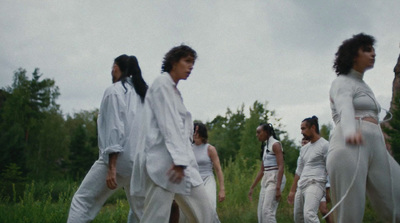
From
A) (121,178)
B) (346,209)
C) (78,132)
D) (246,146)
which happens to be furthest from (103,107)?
(78,132)

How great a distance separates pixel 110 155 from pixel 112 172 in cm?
17

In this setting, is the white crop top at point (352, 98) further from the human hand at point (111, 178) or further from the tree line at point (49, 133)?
the tree line at point (49, 133)

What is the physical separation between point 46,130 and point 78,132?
3907mm

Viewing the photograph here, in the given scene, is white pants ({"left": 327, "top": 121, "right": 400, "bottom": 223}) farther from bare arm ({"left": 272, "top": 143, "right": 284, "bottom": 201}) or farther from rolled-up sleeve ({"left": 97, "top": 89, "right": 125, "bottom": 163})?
bare arm ({"left": 272, "top": 143, "right": 284, "bottom": 201})

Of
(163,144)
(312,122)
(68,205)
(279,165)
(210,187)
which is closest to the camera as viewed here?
(163,144)

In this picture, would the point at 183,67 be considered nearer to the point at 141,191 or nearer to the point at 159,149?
the point at 159,149

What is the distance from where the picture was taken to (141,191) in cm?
367

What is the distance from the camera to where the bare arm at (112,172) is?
4449 millimetres

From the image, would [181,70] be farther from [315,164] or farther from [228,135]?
[228,135]

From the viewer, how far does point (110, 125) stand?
179 inches

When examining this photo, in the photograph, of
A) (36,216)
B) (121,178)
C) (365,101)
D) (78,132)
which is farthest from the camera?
(78,132)

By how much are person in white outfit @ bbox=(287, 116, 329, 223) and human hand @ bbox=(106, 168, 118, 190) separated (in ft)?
12.6

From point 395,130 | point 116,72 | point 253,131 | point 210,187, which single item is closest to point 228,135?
point 253,131

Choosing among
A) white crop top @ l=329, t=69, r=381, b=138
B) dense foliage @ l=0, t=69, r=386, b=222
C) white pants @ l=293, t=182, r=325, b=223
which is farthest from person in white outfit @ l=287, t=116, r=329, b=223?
dense foliage @ l=0, t=69, r=386, b=222
